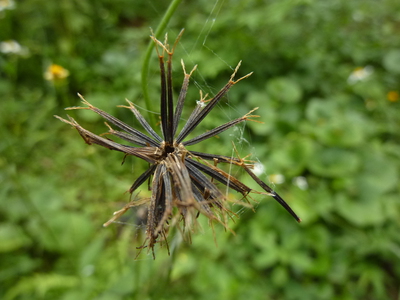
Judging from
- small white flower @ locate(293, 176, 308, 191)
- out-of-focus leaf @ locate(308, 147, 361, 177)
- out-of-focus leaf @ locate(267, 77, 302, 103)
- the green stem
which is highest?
the green stem

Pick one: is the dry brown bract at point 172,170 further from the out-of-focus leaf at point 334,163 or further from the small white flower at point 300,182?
the out-of-focus leaf at point 334,163

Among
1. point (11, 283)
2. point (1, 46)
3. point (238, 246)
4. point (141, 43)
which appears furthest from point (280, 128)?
point (1, 46)

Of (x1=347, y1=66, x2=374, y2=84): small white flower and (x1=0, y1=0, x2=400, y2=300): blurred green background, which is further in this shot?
(x1=347, y1=66, x2=374, y2=84): small white flower

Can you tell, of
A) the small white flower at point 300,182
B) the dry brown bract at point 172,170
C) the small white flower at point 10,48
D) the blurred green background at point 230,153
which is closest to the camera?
the dry brown bract at point 172,170

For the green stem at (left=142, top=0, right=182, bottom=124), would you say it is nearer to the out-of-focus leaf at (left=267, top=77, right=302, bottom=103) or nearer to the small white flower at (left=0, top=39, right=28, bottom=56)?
the out-of-focus leaf at (left=267, top=77, right=302, bottom=103)

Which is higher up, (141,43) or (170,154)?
(170,154)

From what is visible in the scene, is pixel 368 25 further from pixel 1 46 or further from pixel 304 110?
pixel 1 46

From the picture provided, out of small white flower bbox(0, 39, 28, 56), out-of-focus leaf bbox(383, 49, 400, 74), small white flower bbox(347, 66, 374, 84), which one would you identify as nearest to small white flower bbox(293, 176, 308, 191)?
small white flower bbox(347, 66, 374, 84)

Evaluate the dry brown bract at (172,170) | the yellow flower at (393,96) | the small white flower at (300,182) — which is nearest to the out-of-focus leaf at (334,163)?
the small white flower at (300,182)

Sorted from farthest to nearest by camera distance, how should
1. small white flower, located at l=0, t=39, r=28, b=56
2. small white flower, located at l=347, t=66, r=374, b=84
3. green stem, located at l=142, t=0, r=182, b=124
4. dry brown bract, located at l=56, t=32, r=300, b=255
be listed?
small white flower, located at l=347, t=66, r=374, b=84 < small white flower, located at l=0, t=39, r=28, b=56 < green stem, located at l=142, t=0, r=182, b=124 < dry brown bract, located at l=56, t=32, r=300, b=255
